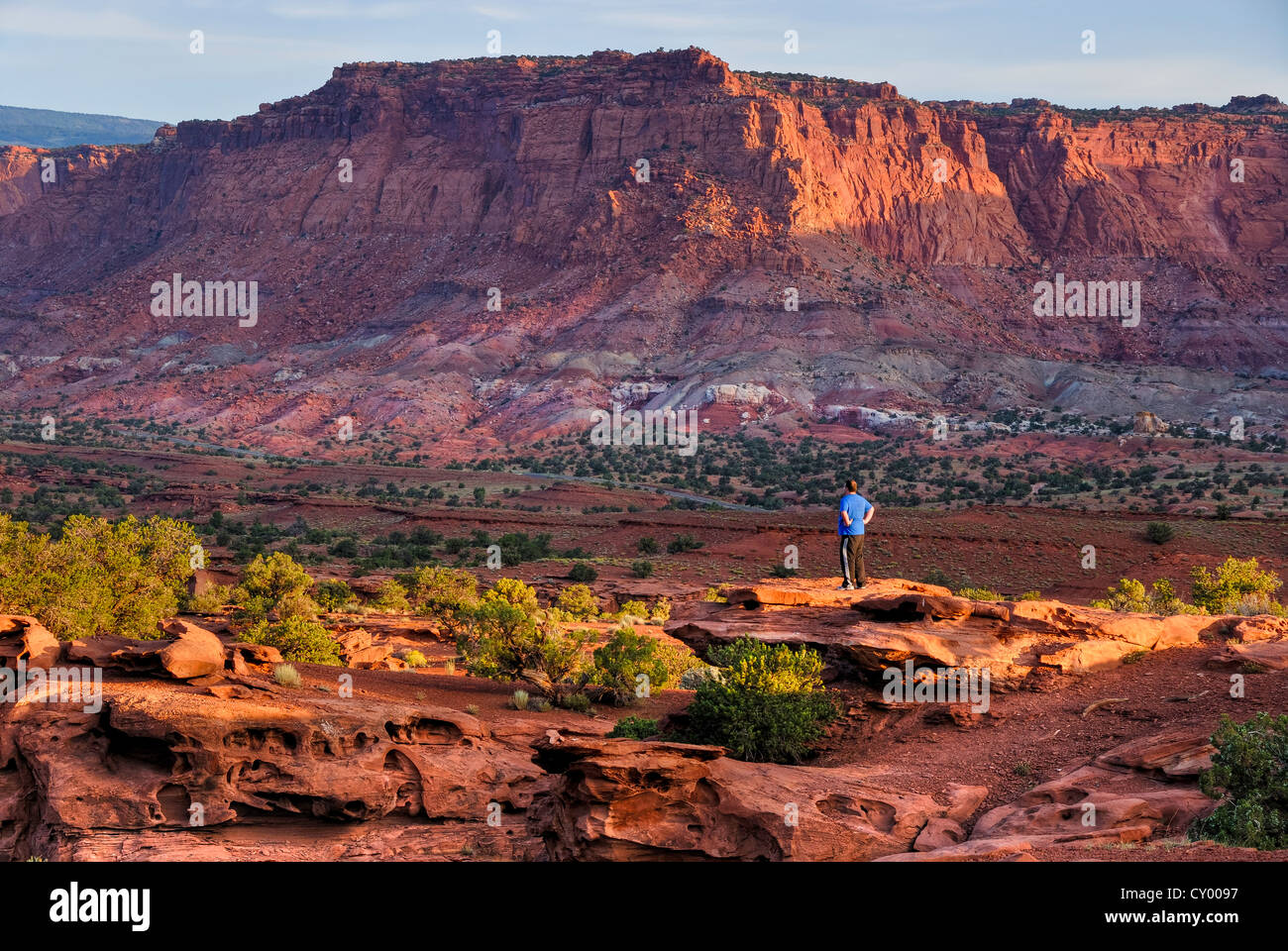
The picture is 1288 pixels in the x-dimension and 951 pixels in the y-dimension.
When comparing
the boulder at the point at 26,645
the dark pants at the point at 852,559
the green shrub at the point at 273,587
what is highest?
the dark pants at the point at 852,559

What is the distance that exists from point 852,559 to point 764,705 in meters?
3.95

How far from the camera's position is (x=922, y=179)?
10819cm

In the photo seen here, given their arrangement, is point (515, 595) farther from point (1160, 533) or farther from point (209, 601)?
point (1160, 533)

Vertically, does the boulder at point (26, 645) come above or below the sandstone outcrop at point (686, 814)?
above

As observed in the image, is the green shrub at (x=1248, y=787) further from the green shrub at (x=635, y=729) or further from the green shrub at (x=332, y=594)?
the green shrub at (x=332, y=594)

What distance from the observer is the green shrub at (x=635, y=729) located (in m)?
14.8

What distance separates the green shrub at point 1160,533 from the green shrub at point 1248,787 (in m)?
30.3

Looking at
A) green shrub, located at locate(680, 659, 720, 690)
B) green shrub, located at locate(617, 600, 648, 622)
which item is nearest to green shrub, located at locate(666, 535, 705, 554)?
green shrub, located at locate(617, 600, 648, 622)

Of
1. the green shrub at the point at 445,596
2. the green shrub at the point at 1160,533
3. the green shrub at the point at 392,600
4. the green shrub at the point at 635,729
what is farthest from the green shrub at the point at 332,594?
the green shrub at the point at 1160,533

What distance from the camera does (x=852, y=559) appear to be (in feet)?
56.2

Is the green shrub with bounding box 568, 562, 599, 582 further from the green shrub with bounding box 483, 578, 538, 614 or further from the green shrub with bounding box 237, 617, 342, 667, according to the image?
the green shrub with bounding box 237, 617, 342, 667

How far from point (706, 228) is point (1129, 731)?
8613 cm

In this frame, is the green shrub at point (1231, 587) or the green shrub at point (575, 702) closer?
the green shrub at point (575, 702)
